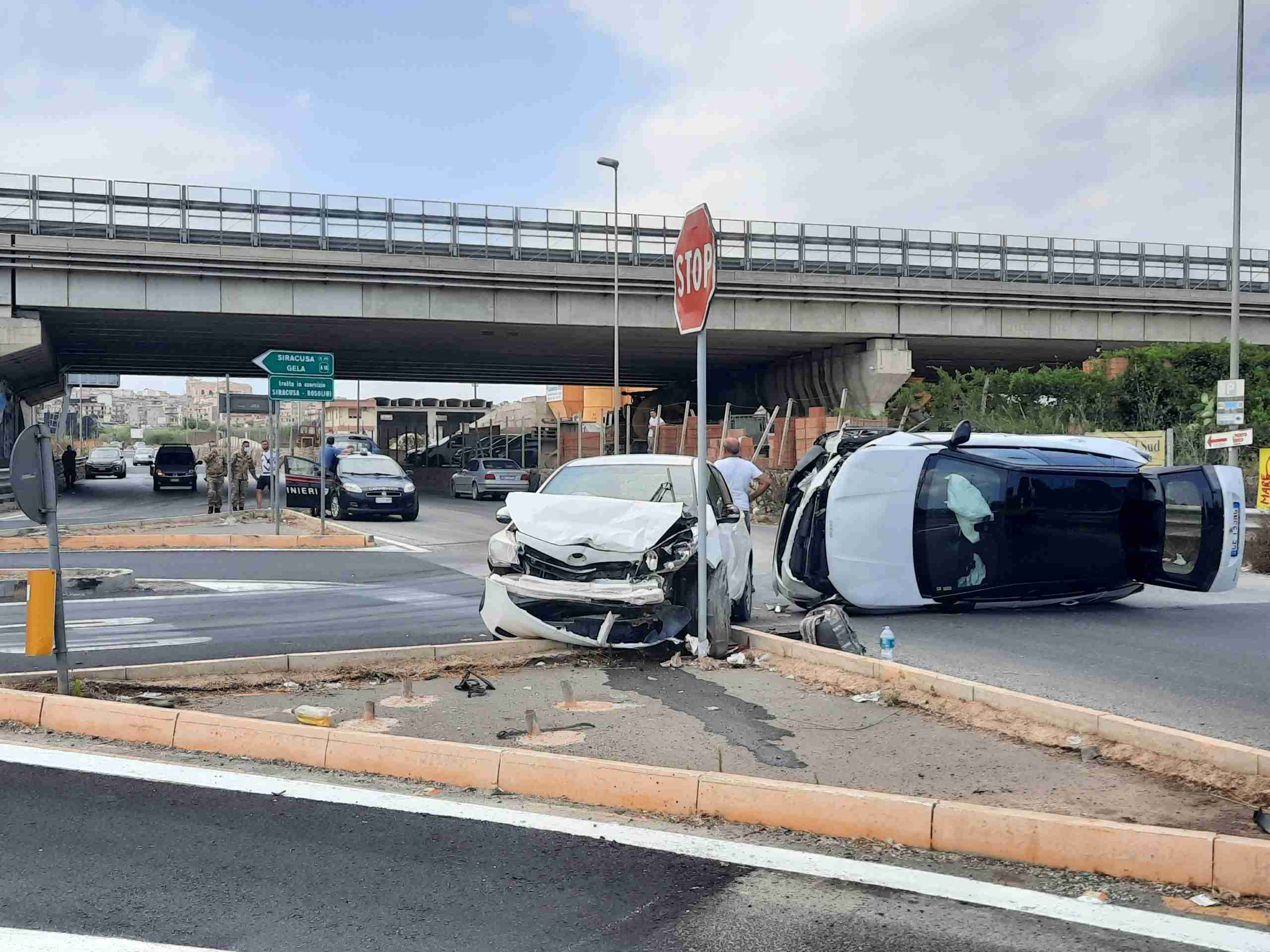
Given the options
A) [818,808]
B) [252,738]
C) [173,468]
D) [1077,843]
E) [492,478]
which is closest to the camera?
[1077,843]

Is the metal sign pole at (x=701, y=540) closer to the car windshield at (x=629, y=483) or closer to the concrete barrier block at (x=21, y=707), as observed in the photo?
the car windshield at (x=629, y=483)

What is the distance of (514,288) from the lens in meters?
35.5

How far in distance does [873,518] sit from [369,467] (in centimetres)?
1907

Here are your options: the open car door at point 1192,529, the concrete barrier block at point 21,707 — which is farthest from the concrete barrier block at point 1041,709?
the concrete barrier block at point 21,707

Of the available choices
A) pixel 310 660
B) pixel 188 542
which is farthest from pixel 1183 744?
pixel 188 542

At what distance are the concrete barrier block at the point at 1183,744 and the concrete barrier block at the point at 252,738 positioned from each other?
406 centimetres

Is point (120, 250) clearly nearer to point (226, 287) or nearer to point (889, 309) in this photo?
point (226, 287)

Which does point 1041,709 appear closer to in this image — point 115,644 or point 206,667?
point 206,667

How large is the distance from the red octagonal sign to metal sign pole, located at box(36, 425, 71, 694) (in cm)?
430

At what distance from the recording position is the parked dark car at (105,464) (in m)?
57.0

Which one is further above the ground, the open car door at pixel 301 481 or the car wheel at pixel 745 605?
the open car door at pixel 301 481

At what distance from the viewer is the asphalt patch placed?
612cm

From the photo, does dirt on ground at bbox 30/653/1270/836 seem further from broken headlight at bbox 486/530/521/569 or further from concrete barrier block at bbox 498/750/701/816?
broken headlight at bbox 486/530/521/569

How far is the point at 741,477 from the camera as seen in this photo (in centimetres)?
1345
